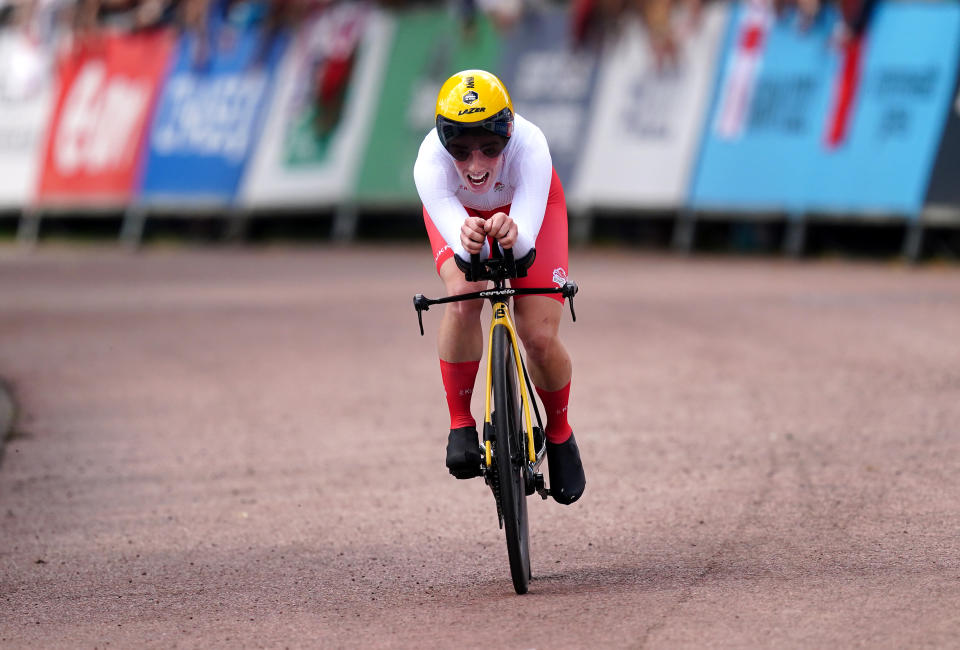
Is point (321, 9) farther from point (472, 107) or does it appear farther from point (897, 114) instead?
point (472, 107)

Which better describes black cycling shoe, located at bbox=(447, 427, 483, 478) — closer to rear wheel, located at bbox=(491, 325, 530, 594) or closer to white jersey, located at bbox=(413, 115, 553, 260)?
rear wheel, located at bbox=(491, 325, 530, 594)

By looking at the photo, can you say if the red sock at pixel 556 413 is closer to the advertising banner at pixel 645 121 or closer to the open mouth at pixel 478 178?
the open mouth at pixel 478 178

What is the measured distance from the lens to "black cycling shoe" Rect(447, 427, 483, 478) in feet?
19.5

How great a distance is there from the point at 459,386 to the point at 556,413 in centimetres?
42

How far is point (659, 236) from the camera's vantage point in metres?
18.8

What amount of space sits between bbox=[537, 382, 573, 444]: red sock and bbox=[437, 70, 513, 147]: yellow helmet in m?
1.06

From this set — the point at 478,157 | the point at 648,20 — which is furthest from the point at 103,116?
the point at 478,157

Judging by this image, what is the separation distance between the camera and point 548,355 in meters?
6.17

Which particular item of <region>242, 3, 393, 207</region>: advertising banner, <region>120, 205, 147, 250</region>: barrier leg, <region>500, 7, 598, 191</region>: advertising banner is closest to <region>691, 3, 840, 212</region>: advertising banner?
<region>500, 7, 598, 191</region>: advertising banner

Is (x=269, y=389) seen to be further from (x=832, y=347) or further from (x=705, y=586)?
(x=705, y=586)

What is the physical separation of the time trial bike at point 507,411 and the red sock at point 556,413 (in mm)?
260

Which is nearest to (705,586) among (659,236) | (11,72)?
(659,236)

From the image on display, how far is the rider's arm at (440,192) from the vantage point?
234 inches

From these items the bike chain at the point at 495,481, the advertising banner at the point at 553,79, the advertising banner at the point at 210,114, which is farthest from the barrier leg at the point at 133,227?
the bike chain at the point at 495,481
